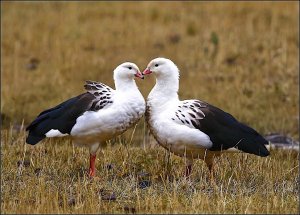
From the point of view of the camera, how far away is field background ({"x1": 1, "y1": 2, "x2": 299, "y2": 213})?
24.1 ft

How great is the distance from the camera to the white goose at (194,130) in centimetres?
817

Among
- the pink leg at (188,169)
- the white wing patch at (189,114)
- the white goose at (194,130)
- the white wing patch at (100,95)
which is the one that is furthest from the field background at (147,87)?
the white wing patch at (100,95)

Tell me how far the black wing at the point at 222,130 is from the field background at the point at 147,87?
379 mm

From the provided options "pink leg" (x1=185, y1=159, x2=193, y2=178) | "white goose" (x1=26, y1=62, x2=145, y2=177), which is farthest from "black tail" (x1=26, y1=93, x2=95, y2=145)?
"pink leg" (x1=185, y1=159, x2=193, y2=178)

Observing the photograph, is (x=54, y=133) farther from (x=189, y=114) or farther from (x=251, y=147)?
(x=251, y=147)

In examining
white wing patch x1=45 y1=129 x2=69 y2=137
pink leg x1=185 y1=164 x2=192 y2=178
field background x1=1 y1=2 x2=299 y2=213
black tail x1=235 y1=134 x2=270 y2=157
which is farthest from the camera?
pink leg x1=185 y1=164 x2=192 y2=178

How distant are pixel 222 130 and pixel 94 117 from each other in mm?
1317

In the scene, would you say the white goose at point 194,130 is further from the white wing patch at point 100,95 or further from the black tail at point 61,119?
the black tail at point 61,119

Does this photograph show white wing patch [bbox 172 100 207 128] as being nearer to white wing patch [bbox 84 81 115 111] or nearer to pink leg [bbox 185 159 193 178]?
pink leg [bbox 185 159 193 178]

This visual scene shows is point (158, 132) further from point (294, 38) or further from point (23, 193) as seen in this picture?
point (294, 38)

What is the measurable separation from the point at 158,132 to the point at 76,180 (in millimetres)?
980

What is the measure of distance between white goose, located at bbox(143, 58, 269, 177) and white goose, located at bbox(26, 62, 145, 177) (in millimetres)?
257

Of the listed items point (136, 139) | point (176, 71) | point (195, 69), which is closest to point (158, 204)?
point (176, 71)

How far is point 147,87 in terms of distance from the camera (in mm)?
15562
